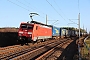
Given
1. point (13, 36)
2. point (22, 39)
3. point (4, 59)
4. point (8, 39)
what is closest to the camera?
point (4, 59)

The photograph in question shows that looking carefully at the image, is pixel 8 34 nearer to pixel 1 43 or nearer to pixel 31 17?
pixel 1 43

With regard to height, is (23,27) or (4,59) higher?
(23,27)

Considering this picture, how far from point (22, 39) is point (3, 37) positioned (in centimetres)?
274

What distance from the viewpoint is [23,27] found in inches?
1054

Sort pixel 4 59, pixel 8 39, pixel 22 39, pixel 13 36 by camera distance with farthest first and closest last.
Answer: pixel 13 36 → pixel 8 39 → pixel 22 39 → pixel 4 59

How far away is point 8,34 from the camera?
28250 millimetres

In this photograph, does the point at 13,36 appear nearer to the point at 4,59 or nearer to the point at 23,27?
the point at 23,27

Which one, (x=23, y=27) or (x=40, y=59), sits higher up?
(x=23, y=27)

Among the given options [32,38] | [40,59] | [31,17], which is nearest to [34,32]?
[32,38]

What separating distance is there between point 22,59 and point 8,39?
14.1m

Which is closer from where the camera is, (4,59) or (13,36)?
(4,59)

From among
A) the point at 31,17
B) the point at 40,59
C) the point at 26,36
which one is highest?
the point at 31,17

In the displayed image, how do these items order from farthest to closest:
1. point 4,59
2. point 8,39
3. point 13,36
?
point 13,36 < point 8,39 < point 4,59

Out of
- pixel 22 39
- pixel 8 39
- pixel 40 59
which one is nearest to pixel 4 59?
pixel 40 59
